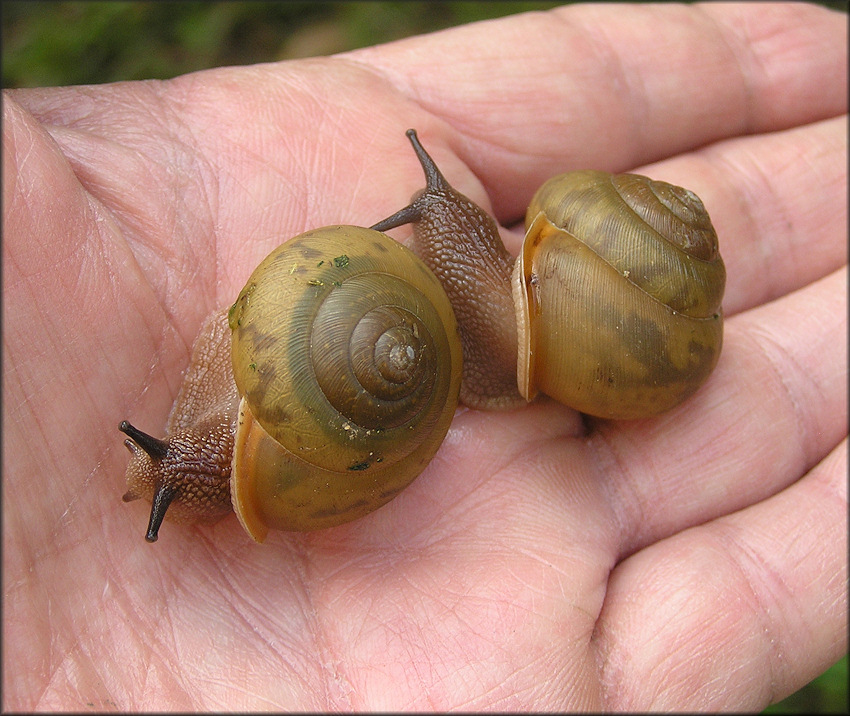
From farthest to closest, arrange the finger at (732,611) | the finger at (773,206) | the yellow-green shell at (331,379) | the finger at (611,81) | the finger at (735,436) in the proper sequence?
the finger at (773,206), the finger at (611,81), the finger at (735,436), the finger at (732,611), the yellow-green shell at (331,379)

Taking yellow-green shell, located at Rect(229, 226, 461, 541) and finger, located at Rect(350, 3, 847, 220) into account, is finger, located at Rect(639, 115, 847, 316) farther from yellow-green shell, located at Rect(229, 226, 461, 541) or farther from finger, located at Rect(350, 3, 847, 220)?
yellow-green shell, located at Rect(229, 226, 461, 541)

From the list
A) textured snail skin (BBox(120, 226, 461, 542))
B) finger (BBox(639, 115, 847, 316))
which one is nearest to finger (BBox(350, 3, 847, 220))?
finger (BBox(639, 115, 847, 316))

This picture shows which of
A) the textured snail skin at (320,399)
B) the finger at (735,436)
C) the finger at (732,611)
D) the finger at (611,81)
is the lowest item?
the finger at (732,611)

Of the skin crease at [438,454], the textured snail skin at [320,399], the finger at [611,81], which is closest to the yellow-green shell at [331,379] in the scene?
the textured snail skin at [320,399]

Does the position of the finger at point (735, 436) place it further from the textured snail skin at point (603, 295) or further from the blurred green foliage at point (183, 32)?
the blurred green foliage at point (183, 32)

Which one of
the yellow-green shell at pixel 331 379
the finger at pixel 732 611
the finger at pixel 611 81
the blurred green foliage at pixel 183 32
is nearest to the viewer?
the yellow-green shell at pixel 331 379

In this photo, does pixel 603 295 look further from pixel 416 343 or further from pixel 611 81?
pixel 611 81

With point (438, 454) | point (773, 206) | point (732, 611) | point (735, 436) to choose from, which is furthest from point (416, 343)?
point (773, 206)
